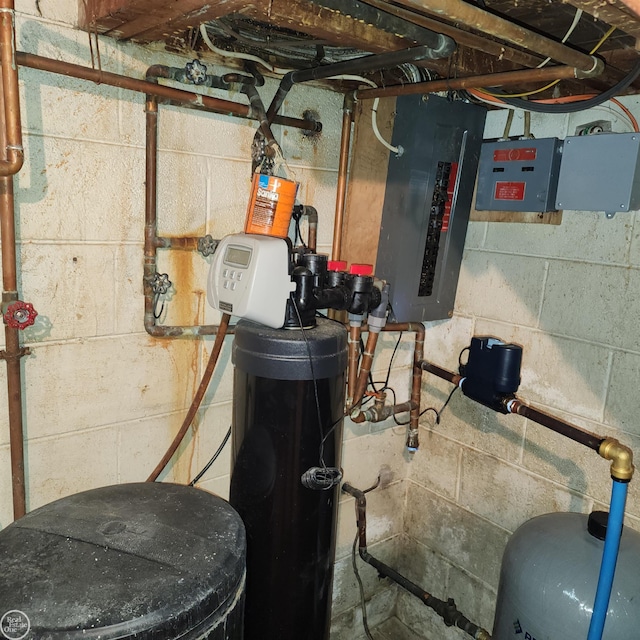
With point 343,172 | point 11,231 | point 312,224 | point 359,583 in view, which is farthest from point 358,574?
point 11,231

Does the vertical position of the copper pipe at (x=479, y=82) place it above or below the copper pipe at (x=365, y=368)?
above

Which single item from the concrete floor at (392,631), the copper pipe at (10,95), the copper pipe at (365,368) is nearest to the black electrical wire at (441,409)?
the copper pipe at (365,368)

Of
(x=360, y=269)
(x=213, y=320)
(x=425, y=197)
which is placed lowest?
(x=213, y=320)

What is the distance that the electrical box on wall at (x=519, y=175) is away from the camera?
173cm

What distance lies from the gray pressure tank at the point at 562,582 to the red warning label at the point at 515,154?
1.09 meters

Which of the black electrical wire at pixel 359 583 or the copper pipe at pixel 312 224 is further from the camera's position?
the black electrical wire at pixel 359 583

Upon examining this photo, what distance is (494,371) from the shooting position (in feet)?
5.98

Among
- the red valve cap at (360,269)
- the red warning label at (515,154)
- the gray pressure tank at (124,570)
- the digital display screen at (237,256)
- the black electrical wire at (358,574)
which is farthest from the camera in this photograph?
the black electrical wire at (358,574)

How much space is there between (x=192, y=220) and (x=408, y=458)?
1.40m

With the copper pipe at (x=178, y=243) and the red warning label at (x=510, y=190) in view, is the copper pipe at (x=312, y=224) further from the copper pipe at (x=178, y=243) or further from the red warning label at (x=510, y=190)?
the red warning label at (x=510, y=190)

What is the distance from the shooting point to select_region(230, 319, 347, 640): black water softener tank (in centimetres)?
139

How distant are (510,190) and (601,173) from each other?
1.00 feet

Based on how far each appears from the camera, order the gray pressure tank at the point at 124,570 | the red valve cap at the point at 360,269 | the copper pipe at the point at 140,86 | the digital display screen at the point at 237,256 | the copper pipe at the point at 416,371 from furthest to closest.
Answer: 1. the copper pipe at the point at 416,371
2. the red valve cap at the point at 360,269
3. the digital display screen at the point at 237,256
4. the copper pipe at the point at 140,86
5. the gray pressure tank at the point at 124,570

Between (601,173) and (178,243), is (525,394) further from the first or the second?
(178,243)
